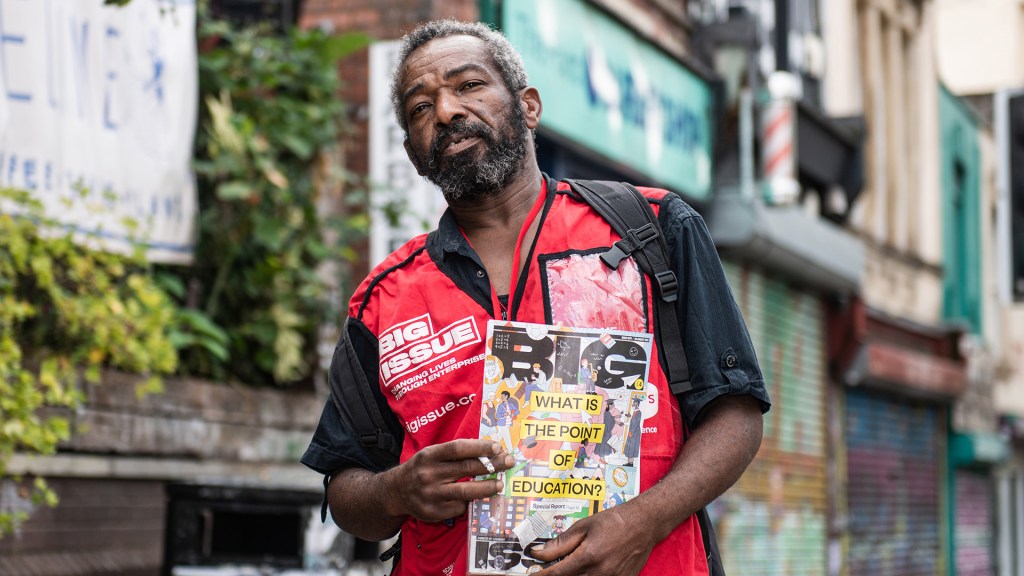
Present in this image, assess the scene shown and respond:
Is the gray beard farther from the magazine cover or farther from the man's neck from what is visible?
the magazine cover

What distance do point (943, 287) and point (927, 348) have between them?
150 cm

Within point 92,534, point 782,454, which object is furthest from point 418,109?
point 782,454

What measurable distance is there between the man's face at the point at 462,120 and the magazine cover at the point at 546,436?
0.41 meters

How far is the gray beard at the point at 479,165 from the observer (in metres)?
2.88

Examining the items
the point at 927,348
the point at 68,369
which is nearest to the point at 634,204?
the point at 68,369

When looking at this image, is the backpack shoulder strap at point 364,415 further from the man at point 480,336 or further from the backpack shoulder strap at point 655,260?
the backpack shoulder strap at point 655,260

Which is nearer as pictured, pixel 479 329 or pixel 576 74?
pixel 479 329

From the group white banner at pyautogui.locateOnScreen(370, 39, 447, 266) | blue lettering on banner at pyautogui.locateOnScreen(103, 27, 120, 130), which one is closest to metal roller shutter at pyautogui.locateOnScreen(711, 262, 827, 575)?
white banner at pyautogui.locateOnScreen(370, 39, 447, 266)

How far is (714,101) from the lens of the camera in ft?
42.1

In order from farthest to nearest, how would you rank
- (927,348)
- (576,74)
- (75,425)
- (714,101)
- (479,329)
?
1. (927,348)
2. (714,101)
3. (576,74)
4. (75,425)
5. (479,329)

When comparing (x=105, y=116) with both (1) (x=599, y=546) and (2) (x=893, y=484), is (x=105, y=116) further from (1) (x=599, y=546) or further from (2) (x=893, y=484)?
(2) (x=893, y=484)

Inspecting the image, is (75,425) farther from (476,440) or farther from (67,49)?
(476,440)

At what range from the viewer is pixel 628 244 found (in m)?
2.82

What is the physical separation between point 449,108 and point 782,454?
38.5 feet
